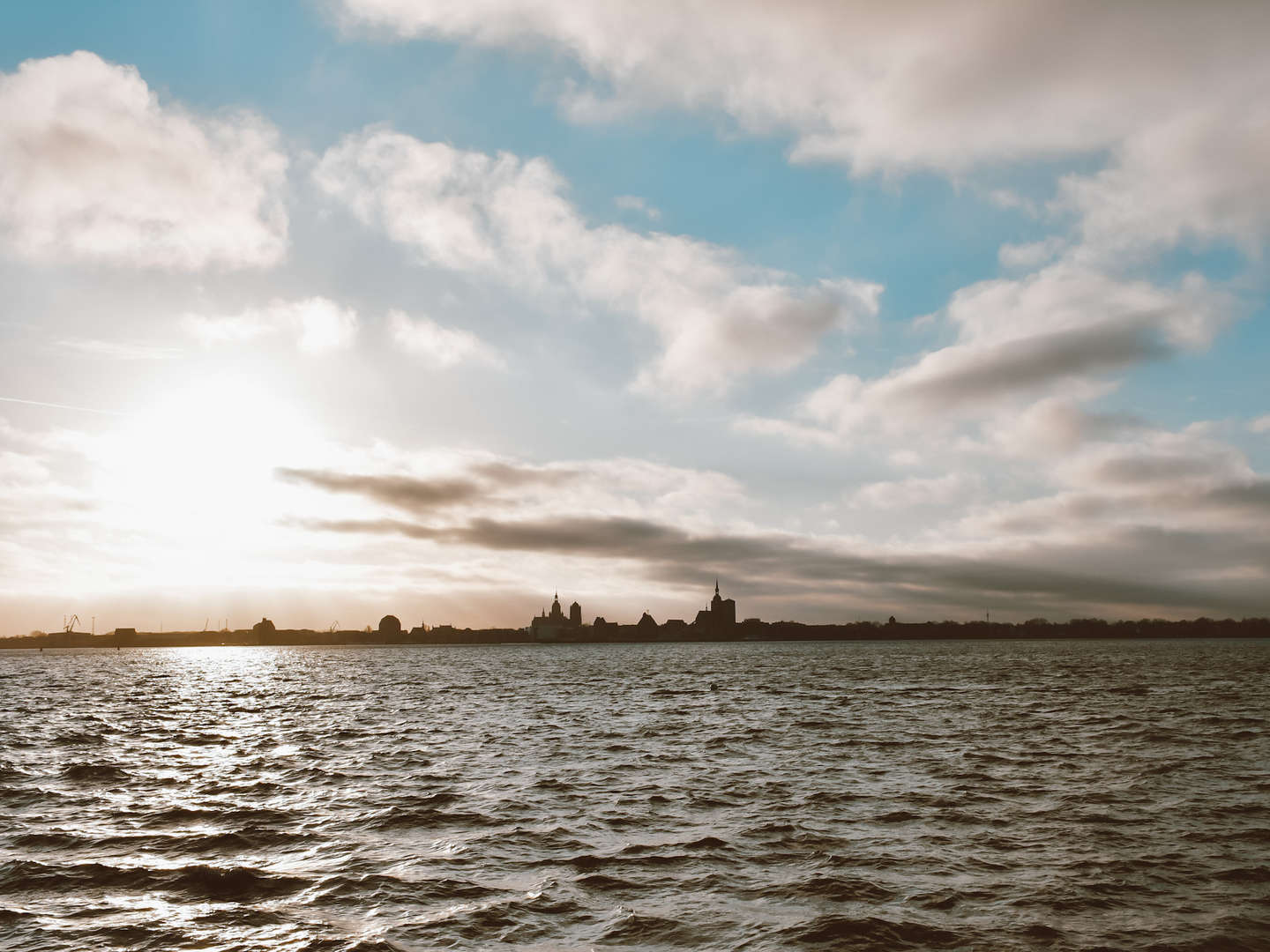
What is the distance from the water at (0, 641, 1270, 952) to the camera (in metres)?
15.4

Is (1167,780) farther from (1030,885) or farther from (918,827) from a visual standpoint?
(1030,885)

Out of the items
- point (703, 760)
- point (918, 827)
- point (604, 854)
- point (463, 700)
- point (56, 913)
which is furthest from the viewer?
point (463, 700)

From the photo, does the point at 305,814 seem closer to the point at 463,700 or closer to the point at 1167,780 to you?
the point at 1167,780

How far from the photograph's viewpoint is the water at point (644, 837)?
50.6 feet

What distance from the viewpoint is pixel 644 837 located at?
22.0 meters

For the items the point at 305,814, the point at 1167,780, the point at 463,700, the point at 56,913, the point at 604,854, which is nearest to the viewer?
the point at 56,913

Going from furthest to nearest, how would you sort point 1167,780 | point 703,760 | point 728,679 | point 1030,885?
point 728,679 → point 703,760 → point 1167,780 → point 1030,885

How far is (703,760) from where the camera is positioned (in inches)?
1401

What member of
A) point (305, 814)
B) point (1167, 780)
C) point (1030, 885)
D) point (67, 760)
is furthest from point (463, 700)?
point (1030, 885)

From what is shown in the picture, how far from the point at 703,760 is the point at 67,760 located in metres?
27.9

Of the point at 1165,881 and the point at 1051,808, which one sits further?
the point at 1051,808

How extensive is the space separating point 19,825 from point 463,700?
52143 millimetres

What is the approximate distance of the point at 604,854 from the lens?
66.8 ft

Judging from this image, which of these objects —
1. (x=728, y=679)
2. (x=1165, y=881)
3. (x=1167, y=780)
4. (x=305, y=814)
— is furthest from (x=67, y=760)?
(x=728, y=679)
